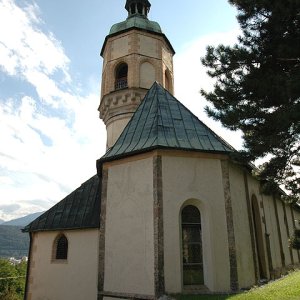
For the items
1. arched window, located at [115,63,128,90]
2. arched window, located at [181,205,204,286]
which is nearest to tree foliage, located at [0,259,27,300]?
arched window, located at [115,63,128,90]

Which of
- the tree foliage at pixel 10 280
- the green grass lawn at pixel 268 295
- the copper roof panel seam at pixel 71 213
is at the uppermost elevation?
the copper roof panel seam at pixel 71 213

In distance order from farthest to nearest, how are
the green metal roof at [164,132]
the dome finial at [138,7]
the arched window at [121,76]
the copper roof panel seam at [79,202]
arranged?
the dome finial at [138,7], the arched window at [121,76], the copper roof panel seam at [79,202], the green metal roof at [164,132]

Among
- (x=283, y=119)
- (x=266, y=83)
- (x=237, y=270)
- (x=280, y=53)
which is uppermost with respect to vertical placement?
(x=280, y=53)

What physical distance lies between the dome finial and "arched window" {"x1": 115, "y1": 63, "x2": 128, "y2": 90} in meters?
3.85

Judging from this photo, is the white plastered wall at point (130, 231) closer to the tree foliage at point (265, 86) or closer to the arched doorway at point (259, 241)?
the tree foliage at point (265, 86)

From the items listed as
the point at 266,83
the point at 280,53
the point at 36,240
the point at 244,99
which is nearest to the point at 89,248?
the point at 36,240

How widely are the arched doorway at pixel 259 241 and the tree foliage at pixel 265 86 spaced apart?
10.3 ft

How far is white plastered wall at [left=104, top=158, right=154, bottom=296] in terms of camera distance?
8.76 meters

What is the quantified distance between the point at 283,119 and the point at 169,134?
387cm

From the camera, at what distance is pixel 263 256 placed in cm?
1184

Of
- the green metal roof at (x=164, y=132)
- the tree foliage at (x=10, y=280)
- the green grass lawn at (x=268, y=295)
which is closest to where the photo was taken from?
the green grass lawn at (x=268, y=295)

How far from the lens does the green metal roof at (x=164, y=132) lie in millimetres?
9897

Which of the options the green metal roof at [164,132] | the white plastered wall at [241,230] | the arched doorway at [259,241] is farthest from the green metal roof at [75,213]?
the arched doorway at [259,241]

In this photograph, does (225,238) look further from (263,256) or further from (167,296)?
(263,256)
